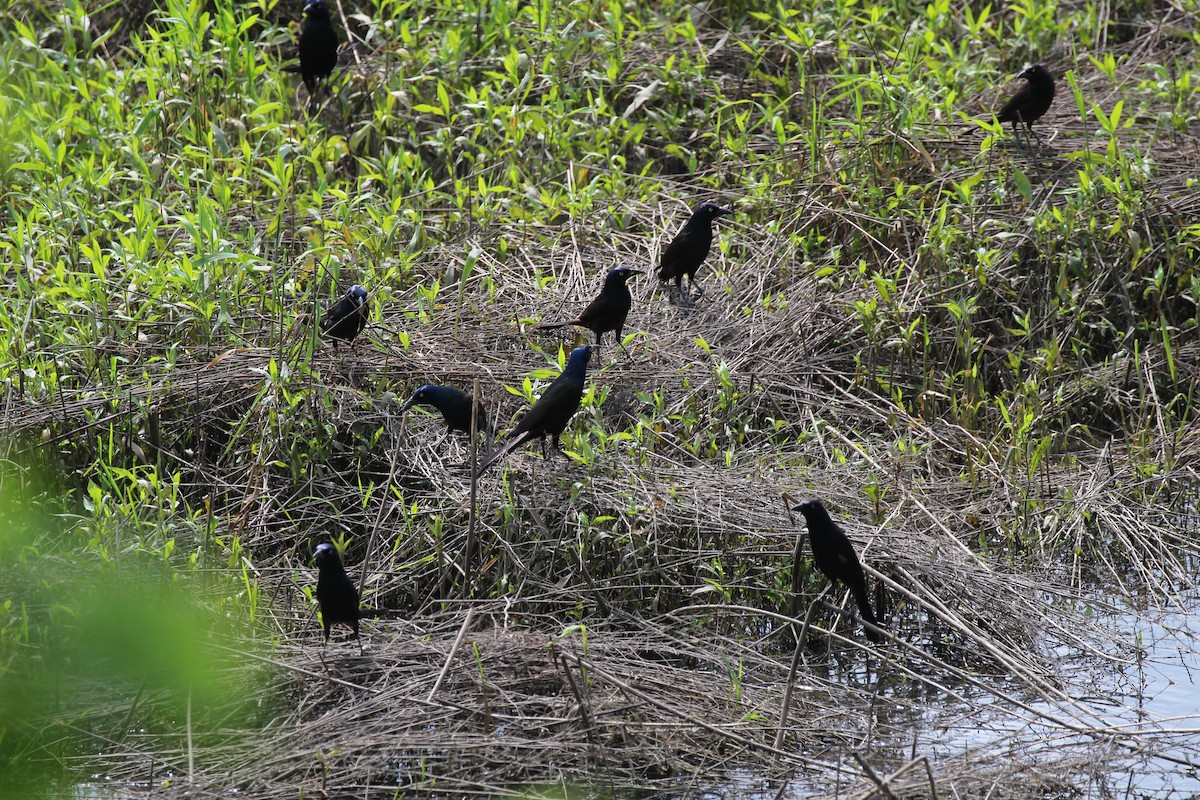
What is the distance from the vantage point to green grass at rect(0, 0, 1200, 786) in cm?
529

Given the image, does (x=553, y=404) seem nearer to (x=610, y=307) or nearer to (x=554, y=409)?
(x=554, y=409)

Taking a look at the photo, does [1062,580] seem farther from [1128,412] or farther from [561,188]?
[561,188]

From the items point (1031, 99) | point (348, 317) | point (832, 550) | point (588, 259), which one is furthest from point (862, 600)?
point (1031, 99)

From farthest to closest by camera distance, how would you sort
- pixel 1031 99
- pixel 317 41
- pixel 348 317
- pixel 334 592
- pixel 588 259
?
pixel 1031 99
pixel 588 259
pixel 317 41
pixel 348 317
pixel 334 592

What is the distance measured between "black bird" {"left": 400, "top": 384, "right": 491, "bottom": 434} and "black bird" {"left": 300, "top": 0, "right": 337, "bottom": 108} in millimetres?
2020

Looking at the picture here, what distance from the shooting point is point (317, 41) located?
6.23 m

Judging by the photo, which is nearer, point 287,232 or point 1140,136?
point 287,232

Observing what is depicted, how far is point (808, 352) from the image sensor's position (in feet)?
20.8

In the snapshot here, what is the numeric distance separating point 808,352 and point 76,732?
12.6ft

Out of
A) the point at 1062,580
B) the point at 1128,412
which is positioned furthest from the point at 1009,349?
the point at 1062,580

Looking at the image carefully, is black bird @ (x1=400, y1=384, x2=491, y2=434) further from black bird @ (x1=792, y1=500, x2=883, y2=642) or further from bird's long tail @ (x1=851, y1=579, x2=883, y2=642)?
bird's long tail @ (x1=851, y1=579, x2=883, y2=642)

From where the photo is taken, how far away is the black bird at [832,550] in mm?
4285

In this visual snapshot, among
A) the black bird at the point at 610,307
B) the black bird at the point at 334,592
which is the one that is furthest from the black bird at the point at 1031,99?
the black bird at the point at 334,592

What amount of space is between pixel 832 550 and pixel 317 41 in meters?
3.74
